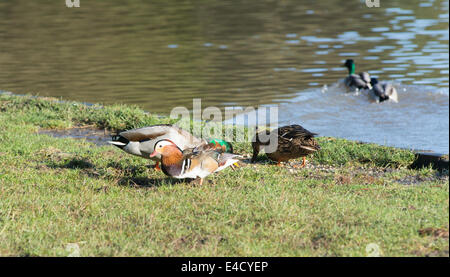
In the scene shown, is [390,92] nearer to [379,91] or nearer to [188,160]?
[379,91]

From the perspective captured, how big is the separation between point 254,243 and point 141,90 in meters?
10.2

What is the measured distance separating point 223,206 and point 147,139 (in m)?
1.56

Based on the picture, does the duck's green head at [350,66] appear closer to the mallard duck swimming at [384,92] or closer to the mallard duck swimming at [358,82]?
the mallard duck swimming at [358,82]

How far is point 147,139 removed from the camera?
22.4ft

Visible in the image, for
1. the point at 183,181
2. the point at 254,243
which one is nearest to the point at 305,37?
the point at 183,181

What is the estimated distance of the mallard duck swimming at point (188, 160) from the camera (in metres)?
6.04

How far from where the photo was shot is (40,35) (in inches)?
896

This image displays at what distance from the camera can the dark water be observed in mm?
13125

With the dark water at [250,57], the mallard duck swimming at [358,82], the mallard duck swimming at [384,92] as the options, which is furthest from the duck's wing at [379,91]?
the mallard duck swimming at [358,82]

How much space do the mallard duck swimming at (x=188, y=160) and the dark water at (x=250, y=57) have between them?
4039mm

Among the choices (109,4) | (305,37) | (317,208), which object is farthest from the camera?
(109,4)

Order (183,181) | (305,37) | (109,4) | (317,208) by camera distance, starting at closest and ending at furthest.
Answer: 1. (317,208)
2. (183,181)
3. (305,37)
4. (109,4)

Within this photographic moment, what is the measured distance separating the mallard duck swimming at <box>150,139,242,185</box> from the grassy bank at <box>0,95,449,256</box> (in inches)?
8.4
